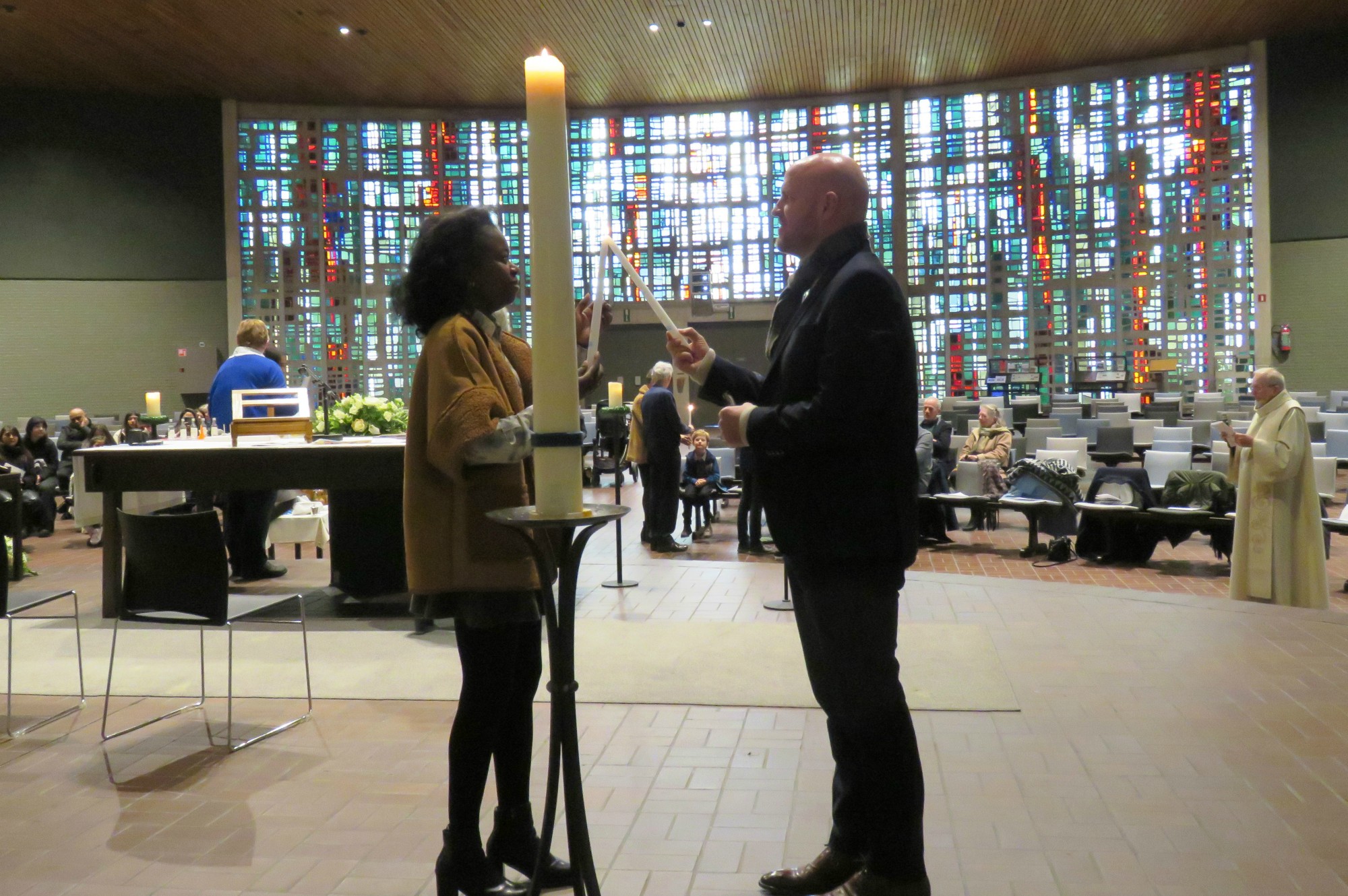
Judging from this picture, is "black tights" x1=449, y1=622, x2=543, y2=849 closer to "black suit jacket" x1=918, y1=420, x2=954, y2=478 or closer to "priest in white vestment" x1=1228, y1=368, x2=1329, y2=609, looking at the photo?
"priest in white vestment" x1=1228, y1=368, x2=1329, y2=609

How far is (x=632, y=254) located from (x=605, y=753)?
19358 millimetres

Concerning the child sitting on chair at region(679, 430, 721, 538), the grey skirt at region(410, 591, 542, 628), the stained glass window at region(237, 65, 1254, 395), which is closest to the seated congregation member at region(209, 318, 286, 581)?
the child sitting on chair at region(679, 430, 721, 538)

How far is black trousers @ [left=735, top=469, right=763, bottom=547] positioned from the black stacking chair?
4848 millimetres

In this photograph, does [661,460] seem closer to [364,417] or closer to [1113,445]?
[364,417]

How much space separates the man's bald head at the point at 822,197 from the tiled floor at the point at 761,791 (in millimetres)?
1451

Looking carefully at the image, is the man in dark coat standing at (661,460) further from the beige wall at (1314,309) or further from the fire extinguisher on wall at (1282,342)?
the beige wall at (1314,309)

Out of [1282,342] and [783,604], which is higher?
[1282,342]

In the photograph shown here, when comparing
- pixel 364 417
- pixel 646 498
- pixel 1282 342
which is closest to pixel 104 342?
pixel 646 498

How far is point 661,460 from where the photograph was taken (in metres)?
8.88

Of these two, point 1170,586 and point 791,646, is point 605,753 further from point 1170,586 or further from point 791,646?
point 1170,586

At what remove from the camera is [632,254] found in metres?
22.3

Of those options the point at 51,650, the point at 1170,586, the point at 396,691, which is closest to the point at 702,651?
the point at 396,691

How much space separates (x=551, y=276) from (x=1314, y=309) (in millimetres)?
20827

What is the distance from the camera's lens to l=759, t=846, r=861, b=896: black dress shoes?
8.00 feet
